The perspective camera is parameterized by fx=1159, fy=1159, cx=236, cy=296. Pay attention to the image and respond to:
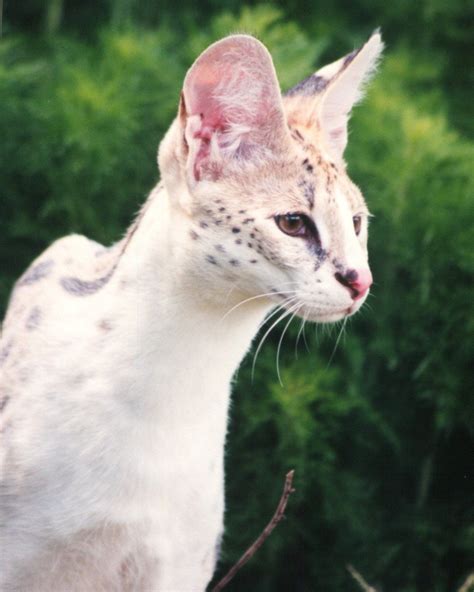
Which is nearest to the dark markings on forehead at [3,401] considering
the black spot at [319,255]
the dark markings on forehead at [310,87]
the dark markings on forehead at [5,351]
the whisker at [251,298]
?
the dark markings on forehead at [5,351]

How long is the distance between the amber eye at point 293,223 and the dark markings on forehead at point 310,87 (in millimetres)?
383

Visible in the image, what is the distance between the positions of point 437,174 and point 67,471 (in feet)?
7.23

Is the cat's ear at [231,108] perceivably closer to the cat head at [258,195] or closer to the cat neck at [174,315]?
the cat head at [258,195]

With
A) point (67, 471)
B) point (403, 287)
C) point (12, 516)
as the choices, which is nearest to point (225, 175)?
point (67, 471)

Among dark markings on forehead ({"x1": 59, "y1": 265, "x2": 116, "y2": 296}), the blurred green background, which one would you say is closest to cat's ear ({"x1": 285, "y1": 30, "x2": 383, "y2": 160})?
dark markings on forehead ({"x1": 59, "y1": 265, "x2": 116, "y2": 296})

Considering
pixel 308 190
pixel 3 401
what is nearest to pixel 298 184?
pixel 308 190

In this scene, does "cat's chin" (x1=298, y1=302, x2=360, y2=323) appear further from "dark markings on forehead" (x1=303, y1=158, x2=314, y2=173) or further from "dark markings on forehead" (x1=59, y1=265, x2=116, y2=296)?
"dark markings on forehead" (x1=59, y1=265, x2=116, y2=296)

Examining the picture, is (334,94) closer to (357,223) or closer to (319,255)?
(357,223)

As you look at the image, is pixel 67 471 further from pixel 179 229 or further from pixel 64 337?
pixel 179 229

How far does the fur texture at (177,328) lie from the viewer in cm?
220

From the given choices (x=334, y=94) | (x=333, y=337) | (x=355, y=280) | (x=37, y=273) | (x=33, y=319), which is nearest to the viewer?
(x=355, y=280)

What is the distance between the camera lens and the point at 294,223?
220 centimetres

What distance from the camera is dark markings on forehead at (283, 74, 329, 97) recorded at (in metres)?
2.46

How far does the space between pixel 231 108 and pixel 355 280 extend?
43cm
